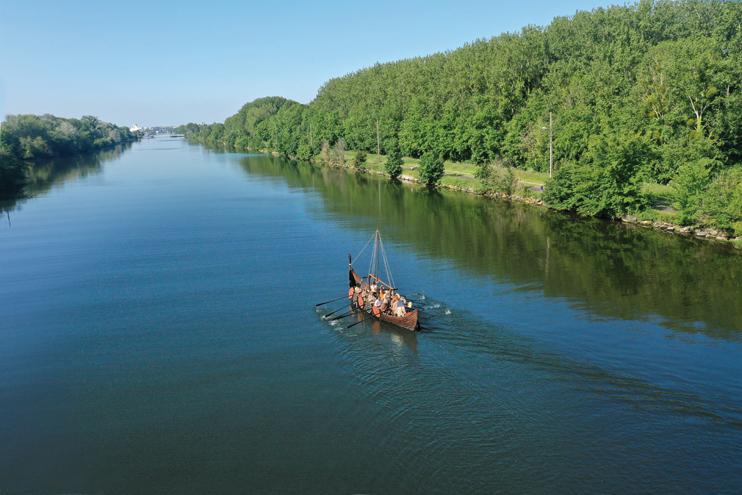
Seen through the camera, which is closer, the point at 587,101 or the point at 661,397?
the point at 661,397

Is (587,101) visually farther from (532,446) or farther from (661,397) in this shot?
(532,446)

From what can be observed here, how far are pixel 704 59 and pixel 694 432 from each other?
50.2 metres

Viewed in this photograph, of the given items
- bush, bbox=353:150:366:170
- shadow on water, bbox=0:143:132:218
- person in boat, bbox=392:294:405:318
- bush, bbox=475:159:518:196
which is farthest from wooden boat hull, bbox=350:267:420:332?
bush, bbox=353:150:366:170

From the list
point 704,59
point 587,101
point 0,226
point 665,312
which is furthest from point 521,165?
point 0,226

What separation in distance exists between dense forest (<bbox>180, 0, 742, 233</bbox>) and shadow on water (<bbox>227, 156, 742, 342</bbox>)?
14.7 ft

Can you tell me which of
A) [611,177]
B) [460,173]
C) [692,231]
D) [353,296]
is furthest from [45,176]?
[692,231]

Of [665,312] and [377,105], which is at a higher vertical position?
[377,105]

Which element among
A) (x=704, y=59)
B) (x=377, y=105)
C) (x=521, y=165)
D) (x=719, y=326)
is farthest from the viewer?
(x=377, y=105)

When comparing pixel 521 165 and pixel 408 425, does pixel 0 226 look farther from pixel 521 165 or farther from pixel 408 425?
pixel 521 165

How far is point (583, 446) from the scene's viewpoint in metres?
18.0

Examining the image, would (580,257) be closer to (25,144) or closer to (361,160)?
(361,160)

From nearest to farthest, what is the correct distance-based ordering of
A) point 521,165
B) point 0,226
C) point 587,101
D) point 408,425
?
point 408,425 < point 0,226 < point 587,101 < point 521,165

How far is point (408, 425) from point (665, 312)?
18200 mm

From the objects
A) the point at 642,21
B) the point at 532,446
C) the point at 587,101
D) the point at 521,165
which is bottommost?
the point at 532,446
